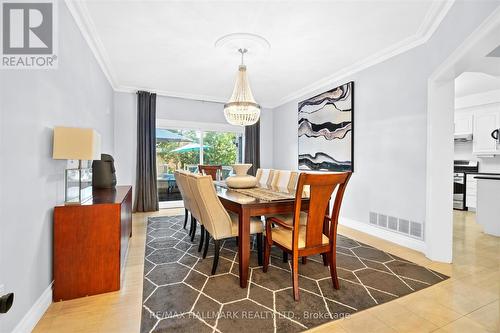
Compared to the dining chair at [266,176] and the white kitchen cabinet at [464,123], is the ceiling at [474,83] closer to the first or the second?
the white kitchen cabinet at [464,123]

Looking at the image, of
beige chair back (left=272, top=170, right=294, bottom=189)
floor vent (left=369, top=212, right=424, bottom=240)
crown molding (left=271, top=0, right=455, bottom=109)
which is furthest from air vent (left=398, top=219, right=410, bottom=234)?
crown molding (left=271, top=0, right=455, bottom=109)

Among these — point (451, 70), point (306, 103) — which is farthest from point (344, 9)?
point (306, 103)

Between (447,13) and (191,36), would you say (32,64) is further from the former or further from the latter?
(447,13)

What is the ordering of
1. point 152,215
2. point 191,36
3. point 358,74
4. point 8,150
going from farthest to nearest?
point 152,215, point 358,74, point 191,36, point 8,150

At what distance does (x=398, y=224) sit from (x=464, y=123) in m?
A: 4.27

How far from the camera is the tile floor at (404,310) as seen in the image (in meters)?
1.53

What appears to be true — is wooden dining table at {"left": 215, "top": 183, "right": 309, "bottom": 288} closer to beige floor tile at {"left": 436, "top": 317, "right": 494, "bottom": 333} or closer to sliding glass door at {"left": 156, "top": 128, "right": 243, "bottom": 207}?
beige floor tile at {"left": 436, "top": 317, "right": 494, "bottom": 333}

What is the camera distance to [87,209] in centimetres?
186

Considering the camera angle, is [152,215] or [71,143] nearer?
[71,143]

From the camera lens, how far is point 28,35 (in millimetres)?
1742

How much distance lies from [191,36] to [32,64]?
5.60 feet

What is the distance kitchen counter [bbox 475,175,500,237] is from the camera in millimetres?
3436

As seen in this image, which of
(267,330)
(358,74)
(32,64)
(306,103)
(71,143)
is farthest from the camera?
(306,103)

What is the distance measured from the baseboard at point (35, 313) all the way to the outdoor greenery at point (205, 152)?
3.75 metres
